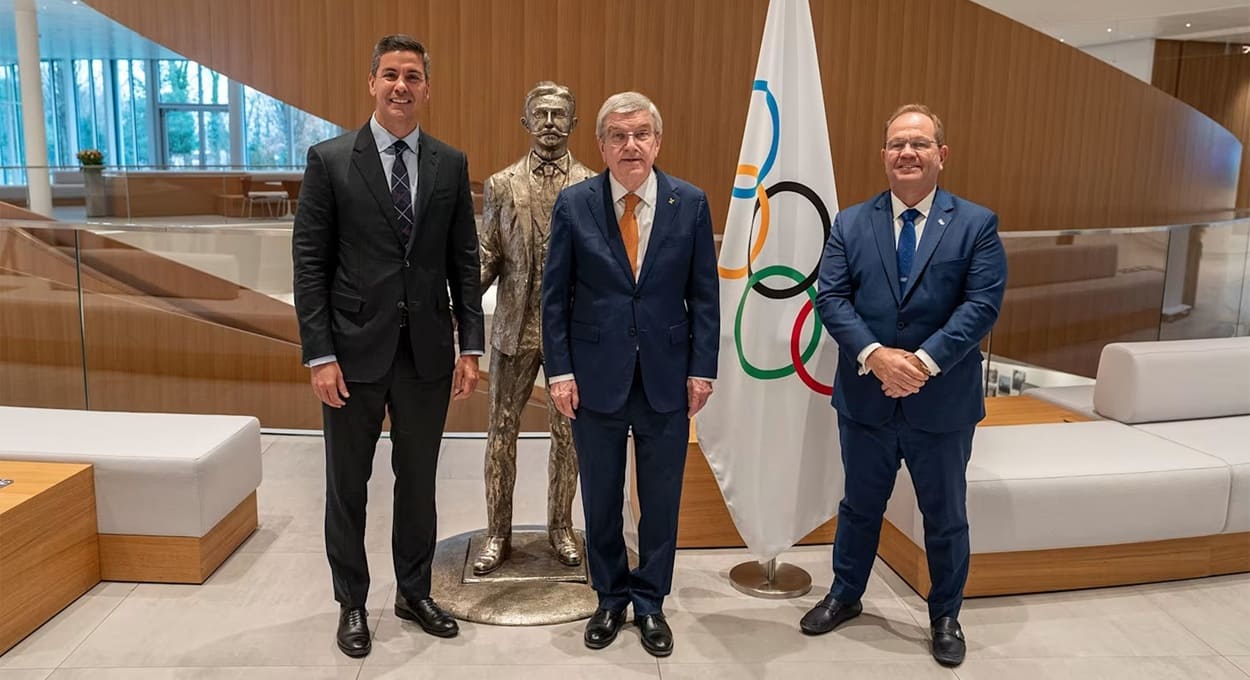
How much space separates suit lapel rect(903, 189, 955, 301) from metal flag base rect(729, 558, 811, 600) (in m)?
1.20

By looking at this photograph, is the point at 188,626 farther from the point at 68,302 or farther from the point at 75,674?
the point at 68,302

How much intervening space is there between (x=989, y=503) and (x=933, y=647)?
0.55 metres

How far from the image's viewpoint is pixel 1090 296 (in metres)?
5.89

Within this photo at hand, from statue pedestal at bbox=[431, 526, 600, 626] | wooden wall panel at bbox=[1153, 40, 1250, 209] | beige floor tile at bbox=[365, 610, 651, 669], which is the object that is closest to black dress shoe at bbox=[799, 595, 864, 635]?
beige floor tile at bbox=[365, 610, 651, 669]

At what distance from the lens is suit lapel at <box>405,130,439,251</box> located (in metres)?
2.78

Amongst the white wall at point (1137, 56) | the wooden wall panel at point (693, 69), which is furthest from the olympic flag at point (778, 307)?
the white wall at point (1137, 56)

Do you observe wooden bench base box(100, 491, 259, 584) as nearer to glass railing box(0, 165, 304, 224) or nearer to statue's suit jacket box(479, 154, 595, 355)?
statue's suit jacket box(479, 154, 595, 355)

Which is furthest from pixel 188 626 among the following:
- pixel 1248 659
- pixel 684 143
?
pixel 684 143

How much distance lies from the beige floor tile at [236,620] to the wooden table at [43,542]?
19 centimetres

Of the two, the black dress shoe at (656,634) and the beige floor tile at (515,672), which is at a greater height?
the black dress shoe at (656,634)

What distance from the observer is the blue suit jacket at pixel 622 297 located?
9.13ft

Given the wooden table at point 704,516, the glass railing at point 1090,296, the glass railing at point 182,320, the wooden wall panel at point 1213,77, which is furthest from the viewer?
the wooden wall panel at point 1213,77

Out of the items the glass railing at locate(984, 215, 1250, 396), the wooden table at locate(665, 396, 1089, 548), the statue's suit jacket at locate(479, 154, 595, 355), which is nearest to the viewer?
the statue's suit jacket at locate(479, 154, 595, 355)

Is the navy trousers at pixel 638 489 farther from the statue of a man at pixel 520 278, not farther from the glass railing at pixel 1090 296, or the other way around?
the glass railing at pixel 1090 296
